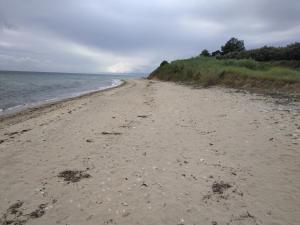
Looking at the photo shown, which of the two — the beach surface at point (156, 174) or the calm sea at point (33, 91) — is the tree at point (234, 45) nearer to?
the calm sea at point (33, 91)

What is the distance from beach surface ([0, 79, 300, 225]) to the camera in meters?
4.49

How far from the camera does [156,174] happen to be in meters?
5.90

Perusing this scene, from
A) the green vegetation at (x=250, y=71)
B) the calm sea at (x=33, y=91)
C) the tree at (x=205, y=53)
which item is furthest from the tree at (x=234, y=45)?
the calm sea at (x=33, y=91)

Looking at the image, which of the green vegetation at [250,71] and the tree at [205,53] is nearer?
the green vegetation at [250,71]

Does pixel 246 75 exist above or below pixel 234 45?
below

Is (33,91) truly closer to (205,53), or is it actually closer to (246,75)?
(246,75)

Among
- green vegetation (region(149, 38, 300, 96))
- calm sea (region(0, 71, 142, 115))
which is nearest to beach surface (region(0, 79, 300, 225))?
green vegetation (region(149, 38, 300, 96))

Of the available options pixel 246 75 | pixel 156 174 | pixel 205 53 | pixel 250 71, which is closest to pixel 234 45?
pixel 205 53

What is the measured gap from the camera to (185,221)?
14.0ft

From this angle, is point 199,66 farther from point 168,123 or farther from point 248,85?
point 168,123

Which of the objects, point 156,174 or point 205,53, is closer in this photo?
point 156,174

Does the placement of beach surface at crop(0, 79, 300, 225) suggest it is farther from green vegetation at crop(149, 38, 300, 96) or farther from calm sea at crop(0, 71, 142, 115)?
calm sea at crop(0, 71, 142, 115)

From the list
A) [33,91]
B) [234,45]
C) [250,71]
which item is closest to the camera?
[250,71]

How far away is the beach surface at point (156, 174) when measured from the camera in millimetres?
4492
